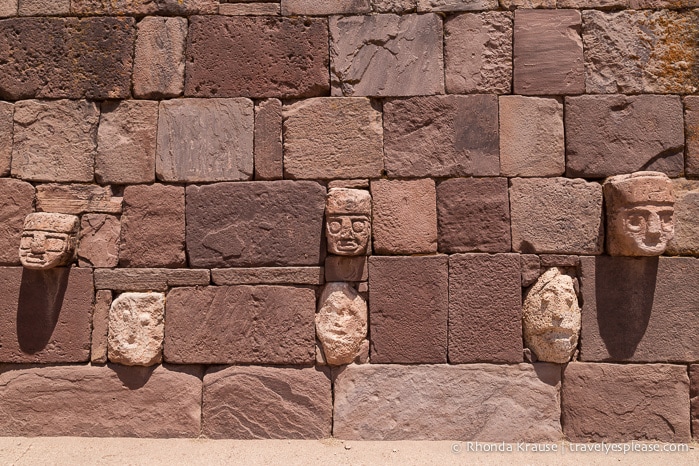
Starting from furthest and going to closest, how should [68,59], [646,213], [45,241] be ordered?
[68,59]
[45,241]
[646,213]

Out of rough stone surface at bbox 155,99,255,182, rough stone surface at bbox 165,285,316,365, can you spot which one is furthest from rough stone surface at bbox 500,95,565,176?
rough stone surface at bbox 155,99,255,182

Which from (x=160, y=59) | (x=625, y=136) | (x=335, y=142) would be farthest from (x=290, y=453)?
(x=625, y=136)

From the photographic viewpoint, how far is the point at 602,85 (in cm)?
411

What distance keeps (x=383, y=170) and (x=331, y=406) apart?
186 centimetres

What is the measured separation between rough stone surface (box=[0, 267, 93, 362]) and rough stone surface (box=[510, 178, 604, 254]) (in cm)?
341

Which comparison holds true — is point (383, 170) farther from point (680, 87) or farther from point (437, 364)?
point (680, 87)

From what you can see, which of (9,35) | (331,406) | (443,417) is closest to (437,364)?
(443,417)

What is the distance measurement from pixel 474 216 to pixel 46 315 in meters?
3.43

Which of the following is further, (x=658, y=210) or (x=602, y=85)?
(x=602, y=85)

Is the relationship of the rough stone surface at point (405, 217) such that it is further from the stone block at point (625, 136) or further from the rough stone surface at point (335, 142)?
the stone block at point (625, 136)

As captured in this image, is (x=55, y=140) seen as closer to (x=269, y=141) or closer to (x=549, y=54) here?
(x=269, y=141)

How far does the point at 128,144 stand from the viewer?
4.18 metres

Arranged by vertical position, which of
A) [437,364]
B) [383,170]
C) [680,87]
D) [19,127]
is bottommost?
[437,364]

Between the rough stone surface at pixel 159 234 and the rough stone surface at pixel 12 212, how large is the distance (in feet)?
2.78
